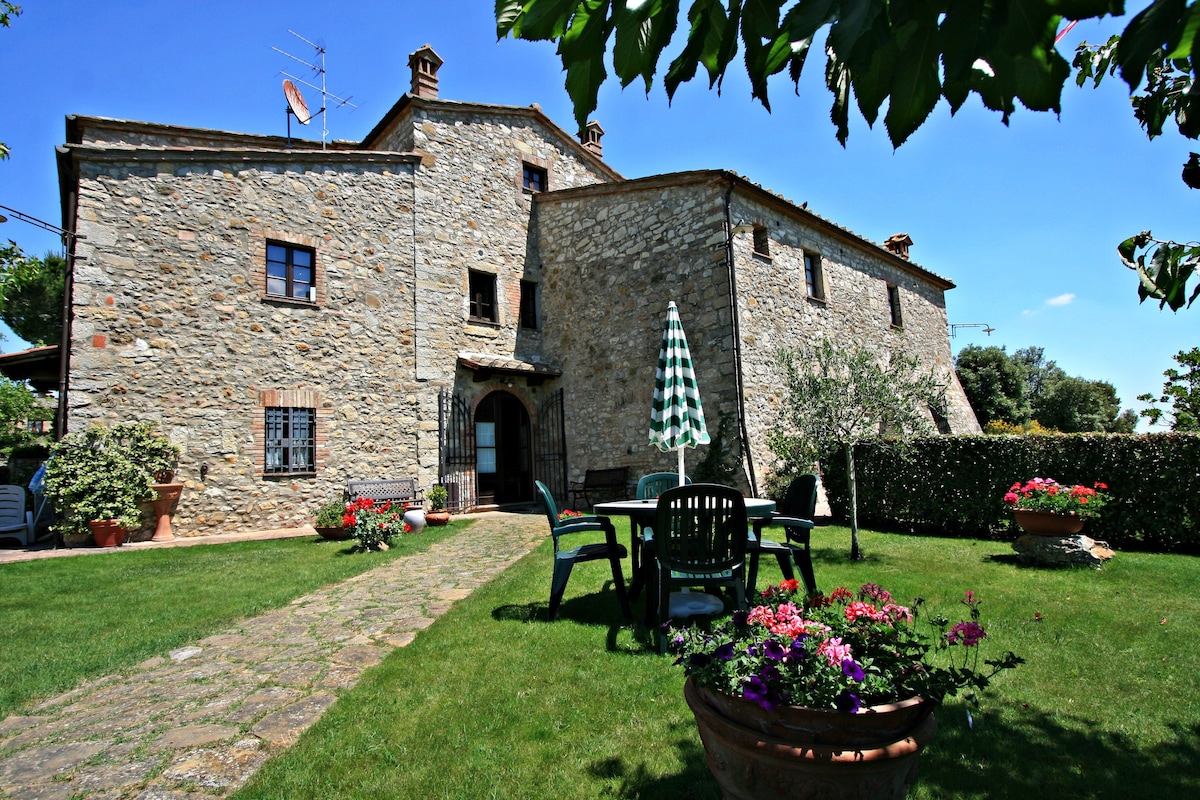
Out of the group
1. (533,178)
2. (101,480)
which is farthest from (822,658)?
(533,178)

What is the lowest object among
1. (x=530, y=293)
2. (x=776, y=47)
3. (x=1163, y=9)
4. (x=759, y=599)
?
(x=759, y=599)

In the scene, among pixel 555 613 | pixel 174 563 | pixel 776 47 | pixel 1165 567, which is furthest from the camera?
pixel 174 563

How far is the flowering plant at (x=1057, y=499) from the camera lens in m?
5.91

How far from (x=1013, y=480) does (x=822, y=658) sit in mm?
7871

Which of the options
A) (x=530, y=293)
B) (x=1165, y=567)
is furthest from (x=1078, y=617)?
(x=530, y=293)

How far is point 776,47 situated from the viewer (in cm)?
114

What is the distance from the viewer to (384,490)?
10.7 metres

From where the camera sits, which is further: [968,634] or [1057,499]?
[1057,499]

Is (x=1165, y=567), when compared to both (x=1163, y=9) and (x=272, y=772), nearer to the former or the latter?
(x=1163, y=9)

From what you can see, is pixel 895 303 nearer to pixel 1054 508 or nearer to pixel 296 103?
pixel 1054 508

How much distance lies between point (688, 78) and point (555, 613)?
3914mm

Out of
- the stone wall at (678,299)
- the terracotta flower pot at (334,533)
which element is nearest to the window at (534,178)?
the stone wall at (678,299)

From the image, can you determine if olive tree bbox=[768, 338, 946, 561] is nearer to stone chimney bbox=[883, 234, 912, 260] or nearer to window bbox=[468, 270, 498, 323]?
window bbox=[468, 270, 498, 323]

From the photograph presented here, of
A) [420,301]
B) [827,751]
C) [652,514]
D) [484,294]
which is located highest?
[484,294]
